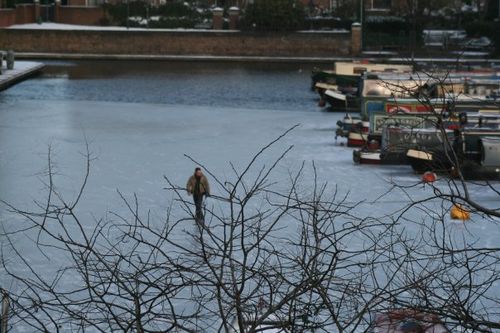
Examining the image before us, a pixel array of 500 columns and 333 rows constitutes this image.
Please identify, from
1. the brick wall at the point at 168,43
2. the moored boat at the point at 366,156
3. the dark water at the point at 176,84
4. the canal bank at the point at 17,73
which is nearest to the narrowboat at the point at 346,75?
the dark water at the point at 176,84

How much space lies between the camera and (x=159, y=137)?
33.0m

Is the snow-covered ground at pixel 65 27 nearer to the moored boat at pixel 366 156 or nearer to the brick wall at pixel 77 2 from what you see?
the brick wall at pixel 77 2

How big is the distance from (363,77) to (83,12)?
41062 mm

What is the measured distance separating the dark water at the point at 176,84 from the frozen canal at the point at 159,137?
3.0 inches

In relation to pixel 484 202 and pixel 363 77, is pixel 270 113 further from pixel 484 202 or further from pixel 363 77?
pixel 484 202

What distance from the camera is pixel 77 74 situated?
60594 mm

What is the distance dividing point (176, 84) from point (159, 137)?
72.6ft

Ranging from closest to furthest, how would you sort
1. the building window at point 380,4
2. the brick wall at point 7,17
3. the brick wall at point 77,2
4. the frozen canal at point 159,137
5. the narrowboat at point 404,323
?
the narrowboat at point 404,323
the frozen canal at point 159,137
the brick wall at point 7,17
the brick wall at point 77,2
the building window at point 380,4

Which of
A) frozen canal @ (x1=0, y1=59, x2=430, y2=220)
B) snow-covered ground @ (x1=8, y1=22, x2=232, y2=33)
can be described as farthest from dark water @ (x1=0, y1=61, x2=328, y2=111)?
snow-covered ground @ (x1=8, y1=22, x2=232, y2=33)

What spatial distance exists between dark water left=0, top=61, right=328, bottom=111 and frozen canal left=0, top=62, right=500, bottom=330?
0.25 feet

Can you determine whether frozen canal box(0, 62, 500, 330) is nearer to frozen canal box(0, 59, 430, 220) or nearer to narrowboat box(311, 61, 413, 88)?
frozen canal box(0, 59, 430, 220)

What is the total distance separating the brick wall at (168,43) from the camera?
74.1m

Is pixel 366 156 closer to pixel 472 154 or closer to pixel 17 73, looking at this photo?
pixel 472 154

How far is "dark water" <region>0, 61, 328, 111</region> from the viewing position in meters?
46.5
